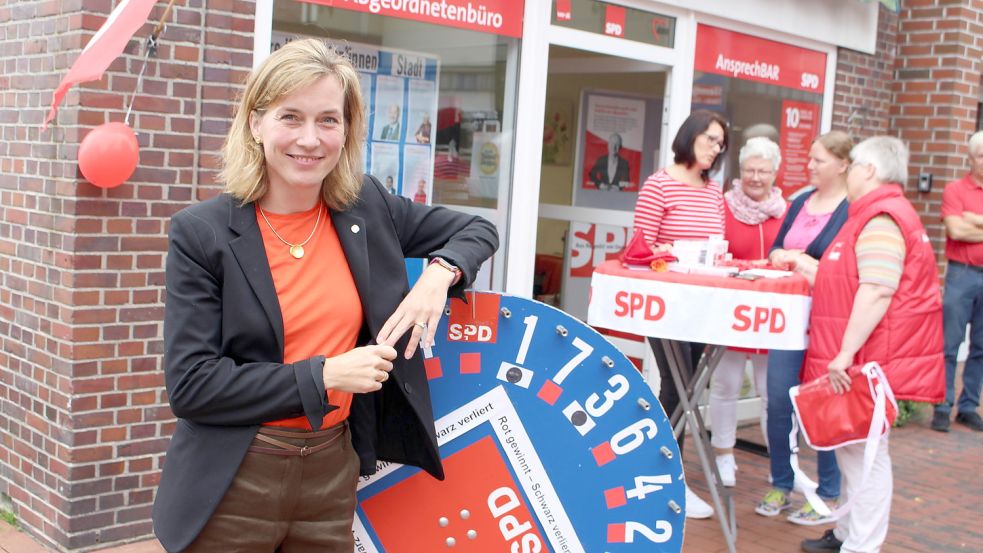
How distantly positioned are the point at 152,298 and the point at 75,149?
0.67m

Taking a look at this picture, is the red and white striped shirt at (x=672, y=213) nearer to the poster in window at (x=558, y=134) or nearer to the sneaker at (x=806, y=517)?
the sneaker at (x=806, y=517)

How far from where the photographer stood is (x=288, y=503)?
2.30 m

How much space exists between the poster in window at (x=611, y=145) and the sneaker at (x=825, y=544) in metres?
3.08

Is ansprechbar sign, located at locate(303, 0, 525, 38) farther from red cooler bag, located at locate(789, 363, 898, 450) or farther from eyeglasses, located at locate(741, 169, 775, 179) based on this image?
red cooler bag, located at locate(789, 363, 898, 450)

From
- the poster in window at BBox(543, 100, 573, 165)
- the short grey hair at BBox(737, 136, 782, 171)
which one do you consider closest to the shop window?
the short grey hair at BBox(737, 136, 782, 171)

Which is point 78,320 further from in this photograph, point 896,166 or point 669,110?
point 669,110

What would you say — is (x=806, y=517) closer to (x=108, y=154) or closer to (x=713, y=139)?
(x=713, y=139)

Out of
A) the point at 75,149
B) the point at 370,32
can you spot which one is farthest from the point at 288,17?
the point at 75,149

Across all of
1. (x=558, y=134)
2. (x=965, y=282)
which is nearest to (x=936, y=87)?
(x=965, y=282)

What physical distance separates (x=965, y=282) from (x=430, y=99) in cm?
443

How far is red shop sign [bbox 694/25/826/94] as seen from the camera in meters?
6.85

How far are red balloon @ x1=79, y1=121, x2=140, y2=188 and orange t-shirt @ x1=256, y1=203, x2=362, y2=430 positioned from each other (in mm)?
1823

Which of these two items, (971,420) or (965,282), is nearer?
(965,282)

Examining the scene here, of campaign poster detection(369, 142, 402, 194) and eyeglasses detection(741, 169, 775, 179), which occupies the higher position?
eyeglasses detection(741, 169, 775, 179)
